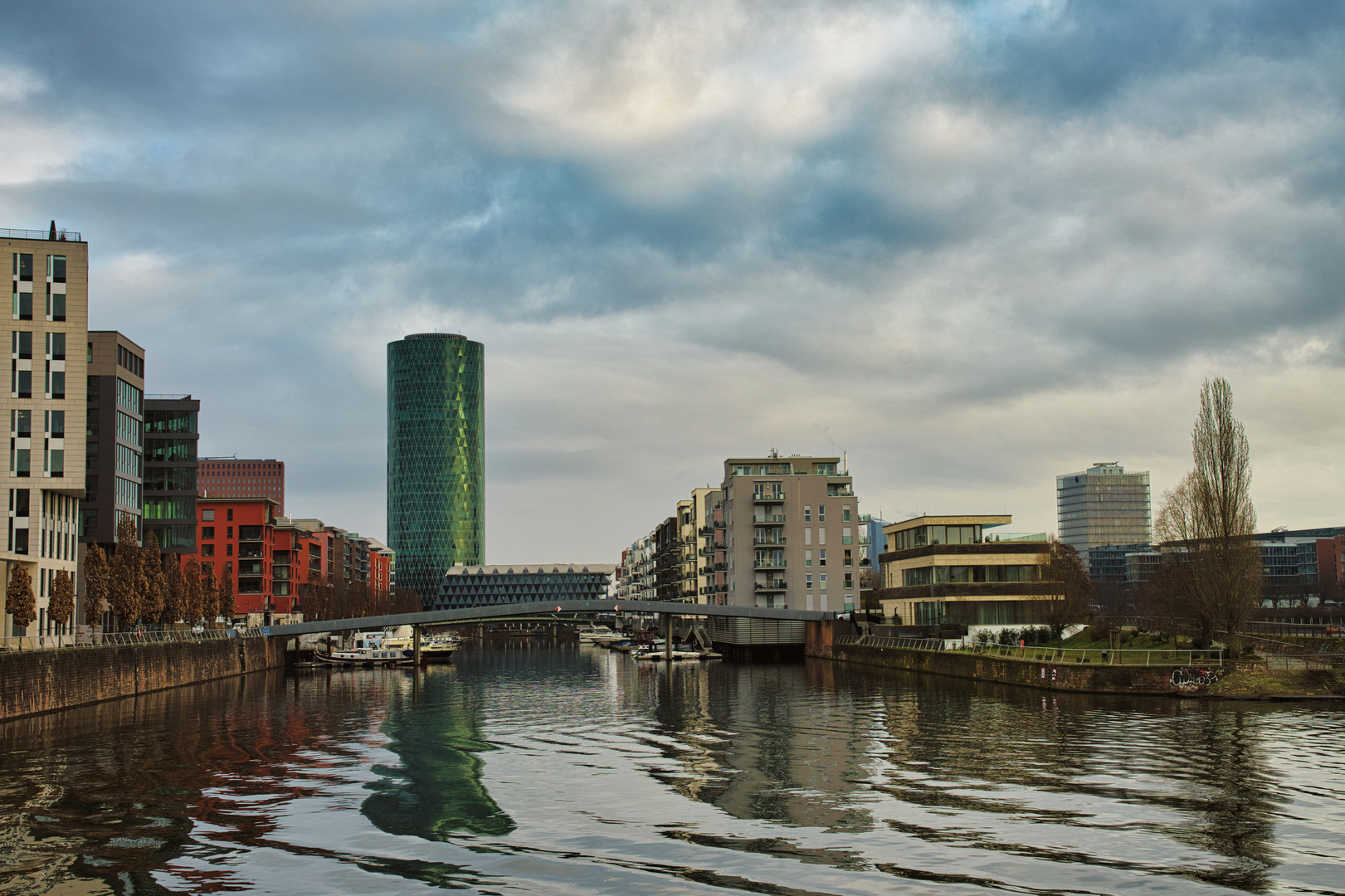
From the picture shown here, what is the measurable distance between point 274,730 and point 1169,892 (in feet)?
159

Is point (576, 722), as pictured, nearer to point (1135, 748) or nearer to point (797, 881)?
point (1135, 748)

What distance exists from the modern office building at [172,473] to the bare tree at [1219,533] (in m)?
113

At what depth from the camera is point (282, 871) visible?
1093 inches

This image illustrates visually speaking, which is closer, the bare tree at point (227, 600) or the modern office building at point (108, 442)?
the modern office building at point (108, 442)

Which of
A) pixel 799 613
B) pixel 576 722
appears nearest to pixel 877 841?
pixel 576 722

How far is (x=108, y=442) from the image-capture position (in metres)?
117

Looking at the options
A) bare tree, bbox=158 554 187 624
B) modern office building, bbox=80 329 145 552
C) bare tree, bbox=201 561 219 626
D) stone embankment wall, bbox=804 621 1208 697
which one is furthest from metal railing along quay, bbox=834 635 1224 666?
modern office building, bbox=80 329 145 552

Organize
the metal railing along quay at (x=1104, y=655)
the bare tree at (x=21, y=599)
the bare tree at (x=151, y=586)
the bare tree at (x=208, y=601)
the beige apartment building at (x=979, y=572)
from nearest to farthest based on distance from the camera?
the metal railing along quay at (x=1104, y=655), the bare tree at (x=21, y=599), the bare tree at (x=151, y=586), the beige apartment building at (x=979, y=572), the bare tree at (x=208, y=601)

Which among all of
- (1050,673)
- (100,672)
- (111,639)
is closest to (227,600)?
(111,639)

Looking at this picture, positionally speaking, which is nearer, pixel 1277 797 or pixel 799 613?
pixel 1277 797

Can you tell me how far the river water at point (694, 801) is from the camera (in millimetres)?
26953

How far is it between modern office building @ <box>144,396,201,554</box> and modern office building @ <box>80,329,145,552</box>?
1912cm

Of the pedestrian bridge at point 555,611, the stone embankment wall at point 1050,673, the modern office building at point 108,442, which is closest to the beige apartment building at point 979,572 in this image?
the stone embankment wall at point 1050,673

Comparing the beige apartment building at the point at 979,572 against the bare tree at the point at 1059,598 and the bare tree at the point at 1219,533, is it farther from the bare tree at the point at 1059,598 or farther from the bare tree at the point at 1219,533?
the bare tree at the point at 1219,533
